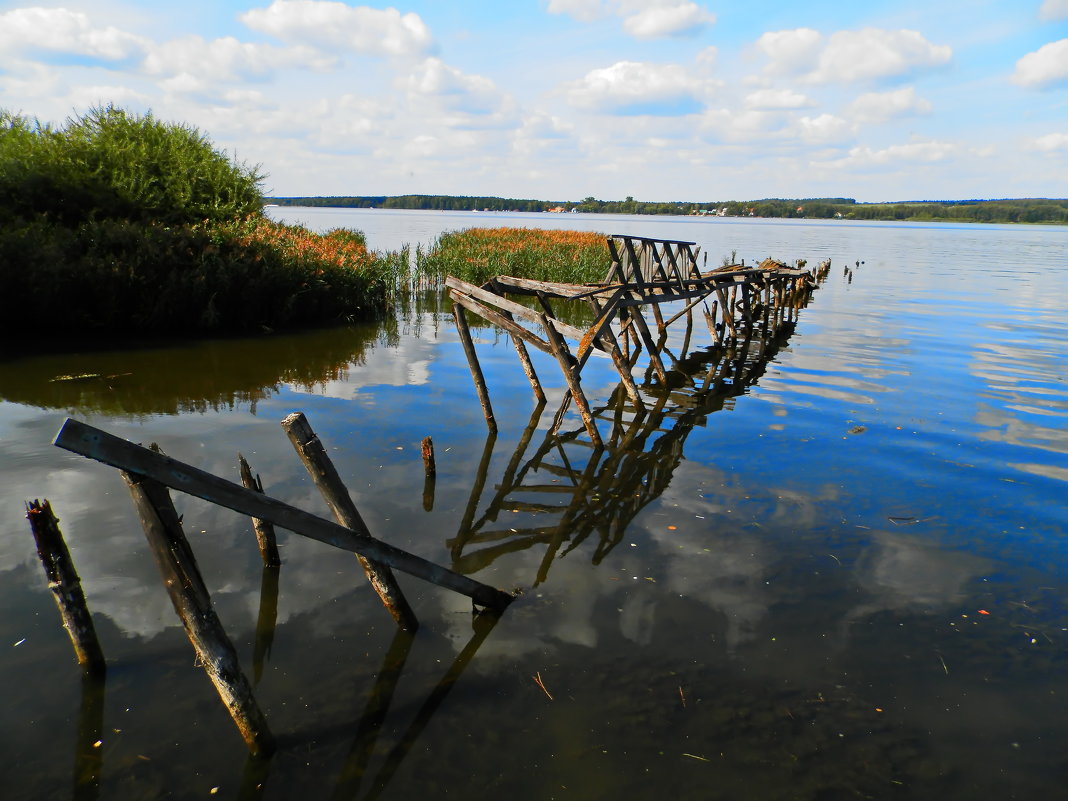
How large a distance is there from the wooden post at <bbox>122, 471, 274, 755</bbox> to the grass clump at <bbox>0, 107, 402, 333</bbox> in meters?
14.6

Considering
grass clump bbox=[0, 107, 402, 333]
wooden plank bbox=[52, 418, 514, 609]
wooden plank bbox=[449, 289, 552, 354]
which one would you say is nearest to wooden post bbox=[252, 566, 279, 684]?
wooden plank bbox=[52, 418, 514, 609]

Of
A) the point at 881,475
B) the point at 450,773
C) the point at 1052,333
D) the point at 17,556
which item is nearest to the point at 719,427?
the point at 881,475

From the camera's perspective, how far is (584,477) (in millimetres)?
9133

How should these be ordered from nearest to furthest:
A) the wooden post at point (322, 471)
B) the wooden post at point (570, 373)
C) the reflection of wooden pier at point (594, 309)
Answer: the wooden post at point (322, 471), the wooden post at point (570, 373), the reflection of wooden pier at point (594, 309)

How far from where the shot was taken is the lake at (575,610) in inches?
168

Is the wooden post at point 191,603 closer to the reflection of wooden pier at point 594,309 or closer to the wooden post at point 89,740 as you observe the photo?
the wooden post at point 89,740

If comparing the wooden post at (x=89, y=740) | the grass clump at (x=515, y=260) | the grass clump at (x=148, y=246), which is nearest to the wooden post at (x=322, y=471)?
the wooden post at (x=89, y=740)

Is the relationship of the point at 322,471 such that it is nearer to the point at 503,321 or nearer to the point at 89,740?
the point at 89,740

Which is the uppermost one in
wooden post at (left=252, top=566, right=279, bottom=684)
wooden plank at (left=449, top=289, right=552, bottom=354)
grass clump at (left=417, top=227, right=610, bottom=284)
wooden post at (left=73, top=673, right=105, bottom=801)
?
grass clump at (left=417, top=227, right=610, bottom=284)

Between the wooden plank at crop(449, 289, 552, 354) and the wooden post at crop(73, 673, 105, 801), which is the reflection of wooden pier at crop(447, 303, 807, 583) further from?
the wooden post at crop(73, 673, 105, 801)

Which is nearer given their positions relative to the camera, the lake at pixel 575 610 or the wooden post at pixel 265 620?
the lake at pixel 575 610

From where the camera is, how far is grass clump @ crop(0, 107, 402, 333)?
52.3 ft

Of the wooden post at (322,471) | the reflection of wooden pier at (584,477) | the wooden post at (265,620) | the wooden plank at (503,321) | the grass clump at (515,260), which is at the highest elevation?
the grass clump at (515,260)

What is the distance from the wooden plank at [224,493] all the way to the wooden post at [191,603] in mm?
181
